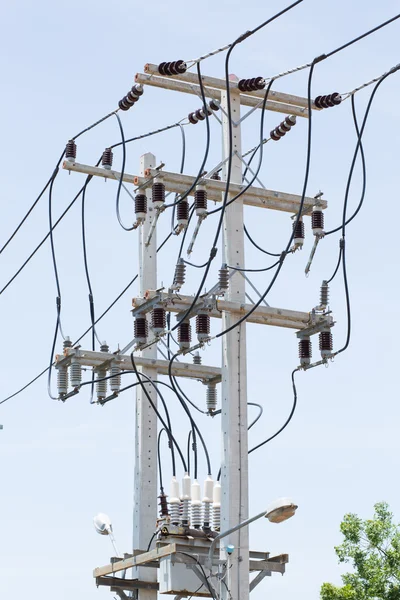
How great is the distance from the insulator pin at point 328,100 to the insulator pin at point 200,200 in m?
1.64

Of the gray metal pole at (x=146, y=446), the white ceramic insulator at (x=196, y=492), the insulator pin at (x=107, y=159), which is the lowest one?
the white ceramic insulator at (x=196, y=492)

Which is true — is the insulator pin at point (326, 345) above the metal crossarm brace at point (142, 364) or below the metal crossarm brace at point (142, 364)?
below

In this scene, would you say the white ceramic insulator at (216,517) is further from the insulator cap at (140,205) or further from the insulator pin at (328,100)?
the insulator pin at (328,100)

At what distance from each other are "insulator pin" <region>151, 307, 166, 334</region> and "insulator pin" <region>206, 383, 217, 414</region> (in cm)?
263

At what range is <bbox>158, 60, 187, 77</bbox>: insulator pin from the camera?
14.6m

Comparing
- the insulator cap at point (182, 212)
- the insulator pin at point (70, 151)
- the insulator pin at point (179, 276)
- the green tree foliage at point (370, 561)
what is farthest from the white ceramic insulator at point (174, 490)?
the green tree foliage at point (370, 561)

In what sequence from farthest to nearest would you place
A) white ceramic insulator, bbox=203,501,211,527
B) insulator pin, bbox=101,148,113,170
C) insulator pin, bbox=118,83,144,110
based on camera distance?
insulator pin, bbox=101,148,113,170, insulator pin, bbox=118,83,144,110, white ceramic insulator, bbox=203,501,211,527

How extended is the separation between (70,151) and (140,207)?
2194 mm

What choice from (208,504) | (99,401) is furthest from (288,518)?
(99,401)

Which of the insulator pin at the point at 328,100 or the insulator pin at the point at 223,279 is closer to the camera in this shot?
the insulator pin at the point at 223,279

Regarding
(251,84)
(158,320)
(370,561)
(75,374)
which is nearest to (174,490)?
(158,320)

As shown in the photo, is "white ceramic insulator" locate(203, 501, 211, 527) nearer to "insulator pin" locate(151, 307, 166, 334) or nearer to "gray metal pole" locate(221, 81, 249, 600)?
"gray metal pole" locate(221, 81, 249, 600)

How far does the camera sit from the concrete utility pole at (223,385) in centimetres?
1373

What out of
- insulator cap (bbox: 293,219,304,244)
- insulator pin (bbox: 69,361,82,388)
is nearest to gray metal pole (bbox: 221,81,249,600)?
insulator cap (bbox: 293,219,304,244)
